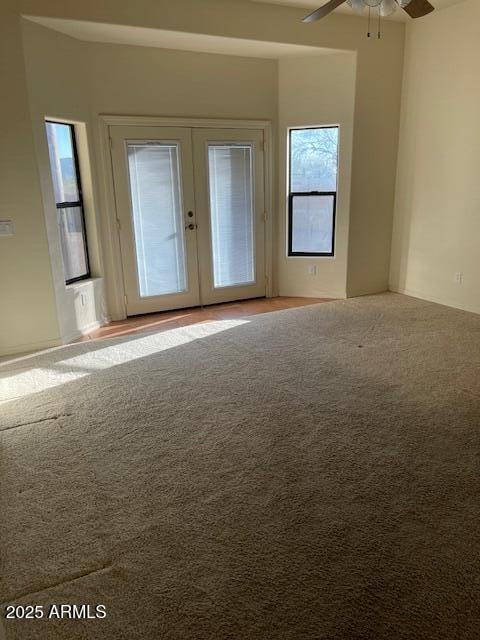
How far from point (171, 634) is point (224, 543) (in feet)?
1.48

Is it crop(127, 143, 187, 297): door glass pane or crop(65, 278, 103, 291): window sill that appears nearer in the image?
crop(65, 278, 103, 291): window sill

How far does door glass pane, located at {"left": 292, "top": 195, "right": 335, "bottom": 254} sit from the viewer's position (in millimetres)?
5828

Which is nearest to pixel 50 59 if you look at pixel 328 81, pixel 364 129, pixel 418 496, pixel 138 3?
pixel 138 3

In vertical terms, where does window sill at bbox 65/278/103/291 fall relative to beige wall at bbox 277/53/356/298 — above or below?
below

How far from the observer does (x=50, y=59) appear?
13.9ft

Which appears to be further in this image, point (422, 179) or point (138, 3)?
point (422, 179)

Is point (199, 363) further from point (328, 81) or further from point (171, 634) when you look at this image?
point (328, 81)

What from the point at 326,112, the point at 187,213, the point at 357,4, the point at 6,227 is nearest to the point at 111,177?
the point at 187,213

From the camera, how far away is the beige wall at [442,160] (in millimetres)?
4836

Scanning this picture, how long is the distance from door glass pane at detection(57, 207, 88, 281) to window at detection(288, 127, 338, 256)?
2.51 metres

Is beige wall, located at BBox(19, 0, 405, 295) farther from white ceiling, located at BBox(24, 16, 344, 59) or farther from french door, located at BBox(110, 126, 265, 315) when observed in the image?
french door, located at BBox(110, 126, 265, 315)

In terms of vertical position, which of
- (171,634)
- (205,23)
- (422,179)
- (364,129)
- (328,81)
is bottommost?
(171,634)

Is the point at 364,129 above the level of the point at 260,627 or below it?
above

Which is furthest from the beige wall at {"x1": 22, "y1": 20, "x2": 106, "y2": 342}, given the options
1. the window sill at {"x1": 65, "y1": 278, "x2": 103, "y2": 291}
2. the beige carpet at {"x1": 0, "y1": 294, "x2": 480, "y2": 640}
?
the beige carpet at {"x1": 0, "y1": 294, "x2": 480, "y2": 640}
